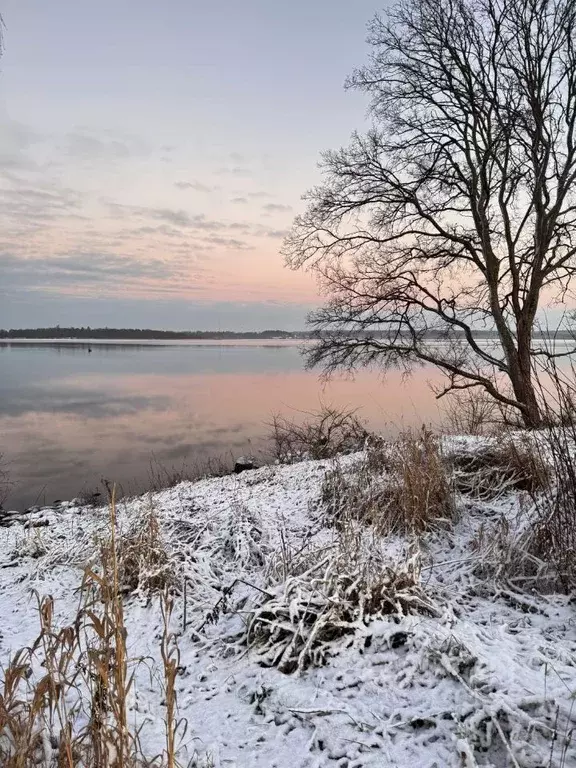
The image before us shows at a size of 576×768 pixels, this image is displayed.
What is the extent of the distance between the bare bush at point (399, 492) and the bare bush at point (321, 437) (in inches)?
185

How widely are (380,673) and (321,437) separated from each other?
923 centimetres

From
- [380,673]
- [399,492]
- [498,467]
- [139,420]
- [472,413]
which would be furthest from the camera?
[139,420]

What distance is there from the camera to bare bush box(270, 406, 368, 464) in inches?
433

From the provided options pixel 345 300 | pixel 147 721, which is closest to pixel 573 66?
pixel 345 300

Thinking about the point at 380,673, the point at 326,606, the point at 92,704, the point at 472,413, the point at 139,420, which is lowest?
the point at 139,420

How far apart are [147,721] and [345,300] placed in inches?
400

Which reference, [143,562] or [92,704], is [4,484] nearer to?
[143,562]

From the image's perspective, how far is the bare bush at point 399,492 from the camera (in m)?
4.49

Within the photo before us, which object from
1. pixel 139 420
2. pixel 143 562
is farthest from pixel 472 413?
pixel 139 420

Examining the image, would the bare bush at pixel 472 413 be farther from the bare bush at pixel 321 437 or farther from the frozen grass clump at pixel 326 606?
the frozen grass clump at pixel 326 606

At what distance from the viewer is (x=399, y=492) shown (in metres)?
4.78

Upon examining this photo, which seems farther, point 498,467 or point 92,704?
point 498,467

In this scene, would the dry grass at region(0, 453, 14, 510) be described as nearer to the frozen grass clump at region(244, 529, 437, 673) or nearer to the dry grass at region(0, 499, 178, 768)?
the frozen grass clump at region(244, 529, 437, 673)

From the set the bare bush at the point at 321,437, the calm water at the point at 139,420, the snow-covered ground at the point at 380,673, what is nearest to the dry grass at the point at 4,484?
the calm water at the point at 139,420
